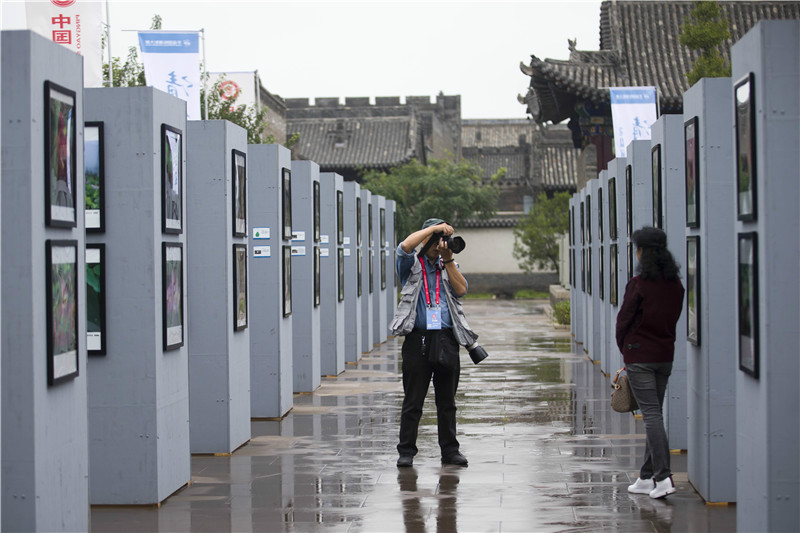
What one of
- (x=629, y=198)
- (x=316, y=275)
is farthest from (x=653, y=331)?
(x=316, y=275)

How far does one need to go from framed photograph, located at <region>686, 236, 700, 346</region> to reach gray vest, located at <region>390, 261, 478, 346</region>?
5.62ft

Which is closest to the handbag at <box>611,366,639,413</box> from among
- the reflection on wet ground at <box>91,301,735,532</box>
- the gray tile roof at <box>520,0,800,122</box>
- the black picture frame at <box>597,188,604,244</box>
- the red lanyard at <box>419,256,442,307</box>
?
the reflection on wet ground at <box>91,301,735,532</box>

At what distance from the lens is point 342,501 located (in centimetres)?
805

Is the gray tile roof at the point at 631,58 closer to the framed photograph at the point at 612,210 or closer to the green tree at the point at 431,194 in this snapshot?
the green tree at the point at 431,194

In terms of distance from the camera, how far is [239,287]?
10.4 meters

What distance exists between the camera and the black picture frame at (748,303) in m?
6.04

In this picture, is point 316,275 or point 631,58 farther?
point 631,58

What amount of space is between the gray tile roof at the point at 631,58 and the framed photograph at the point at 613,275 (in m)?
10.7

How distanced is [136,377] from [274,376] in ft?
13.2

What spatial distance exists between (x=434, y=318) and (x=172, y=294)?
2128 mm

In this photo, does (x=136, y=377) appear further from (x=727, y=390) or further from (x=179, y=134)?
(x=727, y=390)

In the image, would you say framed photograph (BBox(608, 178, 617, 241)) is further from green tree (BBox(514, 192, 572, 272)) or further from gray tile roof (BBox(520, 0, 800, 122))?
green tree (BBox(514, 192, 572, 272))

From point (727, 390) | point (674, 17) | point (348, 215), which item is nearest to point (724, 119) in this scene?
point (727, 390)

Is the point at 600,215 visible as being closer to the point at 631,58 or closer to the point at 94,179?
the point at 94,179
